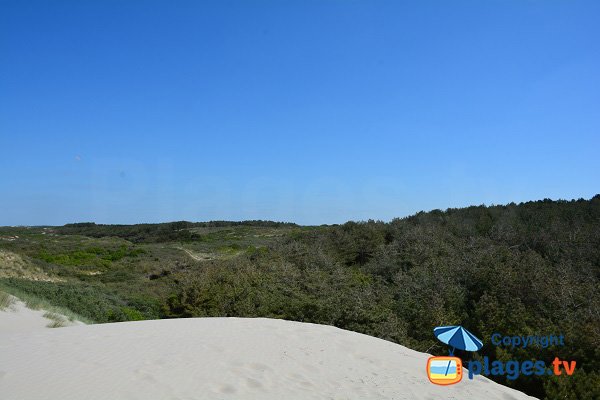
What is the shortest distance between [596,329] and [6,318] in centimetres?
1359

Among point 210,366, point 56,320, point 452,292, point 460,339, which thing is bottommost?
point 56,320

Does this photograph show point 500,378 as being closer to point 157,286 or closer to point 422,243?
point 422,243

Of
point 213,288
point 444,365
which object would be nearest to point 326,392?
point 444,365

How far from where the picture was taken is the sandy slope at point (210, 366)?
200 inches

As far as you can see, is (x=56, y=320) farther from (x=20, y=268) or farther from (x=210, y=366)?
(x=20, y=268)

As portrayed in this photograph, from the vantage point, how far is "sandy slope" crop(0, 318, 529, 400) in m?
5.08

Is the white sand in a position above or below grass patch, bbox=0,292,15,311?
below

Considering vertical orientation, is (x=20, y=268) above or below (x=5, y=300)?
above

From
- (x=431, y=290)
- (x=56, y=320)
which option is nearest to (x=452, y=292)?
(x=431, y=290)

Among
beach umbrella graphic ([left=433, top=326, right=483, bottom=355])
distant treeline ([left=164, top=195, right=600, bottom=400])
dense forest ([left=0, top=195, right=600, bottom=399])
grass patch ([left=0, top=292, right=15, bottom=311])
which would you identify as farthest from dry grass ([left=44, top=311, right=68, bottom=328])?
beach umbrella graphic ([left=433, top=326, right=483, bottom=355])

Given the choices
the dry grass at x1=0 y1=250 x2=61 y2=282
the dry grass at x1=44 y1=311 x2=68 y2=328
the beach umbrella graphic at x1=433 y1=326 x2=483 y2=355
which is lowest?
the dry grass at x1=44 y1=311 x2=68 y2=328

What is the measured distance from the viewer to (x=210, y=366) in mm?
6172

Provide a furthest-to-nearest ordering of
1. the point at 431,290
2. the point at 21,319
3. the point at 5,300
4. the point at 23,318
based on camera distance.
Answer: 1. the point at 431,290
2. the point at 5,300
3. the point at 23,318
4. the point at 21,319

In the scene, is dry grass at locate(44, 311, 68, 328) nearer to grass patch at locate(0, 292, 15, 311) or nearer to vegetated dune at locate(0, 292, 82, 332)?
vegetated dune at locate(0, 292, 82, 332)
